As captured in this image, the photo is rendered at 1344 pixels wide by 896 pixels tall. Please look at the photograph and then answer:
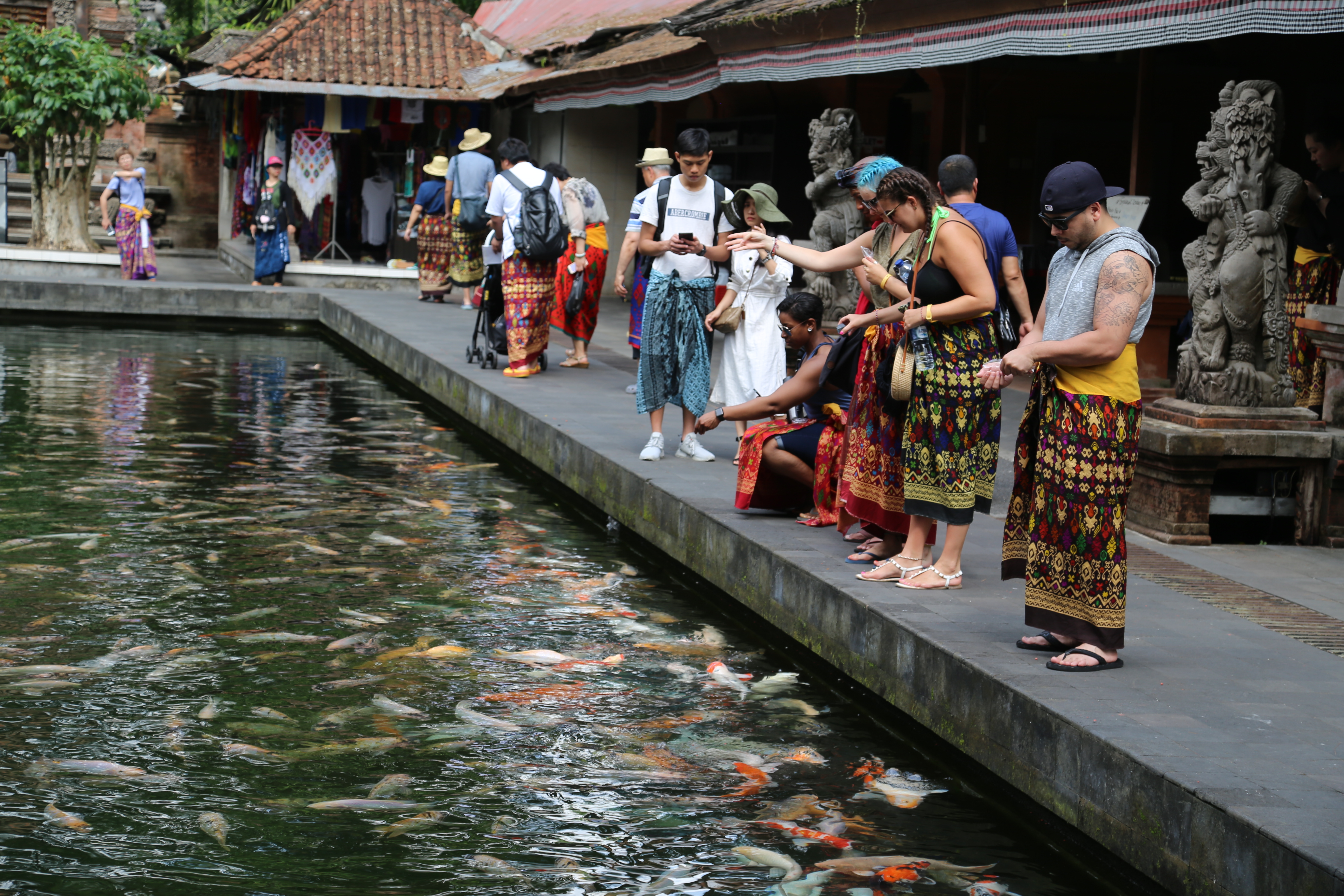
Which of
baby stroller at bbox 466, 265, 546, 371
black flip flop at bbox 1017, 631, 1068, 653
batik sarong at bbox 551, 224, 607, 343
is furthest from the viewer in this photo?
batik sarong at bbox 551, 224, 607, 343

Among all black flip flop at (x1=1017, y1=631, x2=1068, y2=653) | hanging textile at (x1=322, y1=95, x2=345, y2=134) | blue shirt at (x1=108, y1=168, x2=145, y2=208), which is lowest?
black flip flop at (x1=1017, y1=631, x2=1068, y2=653)

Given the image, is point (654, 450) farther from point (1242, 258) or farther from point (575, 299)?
Result: point (575, 299)

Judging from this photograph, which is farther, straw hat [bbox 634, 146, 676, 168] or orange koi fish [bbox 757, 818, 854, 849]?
straw hat [bbox 634, 146, 676, 168]

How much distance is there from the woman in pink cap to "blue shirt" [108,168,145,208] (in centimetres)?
145

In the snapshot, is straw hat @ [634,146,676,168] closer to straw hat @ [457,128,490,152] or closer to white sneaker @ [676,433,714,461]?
white sneaker @ [676,433,714,461]

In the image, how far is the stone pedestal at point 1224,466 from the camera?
7.54 meters

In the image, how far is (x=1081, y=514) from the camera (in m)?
4.96

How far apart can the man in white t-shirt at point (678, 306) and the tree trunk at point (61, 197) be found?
15.2 meters

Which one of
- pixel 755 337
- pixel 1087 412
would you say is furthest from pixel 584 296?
pixel 1087 412

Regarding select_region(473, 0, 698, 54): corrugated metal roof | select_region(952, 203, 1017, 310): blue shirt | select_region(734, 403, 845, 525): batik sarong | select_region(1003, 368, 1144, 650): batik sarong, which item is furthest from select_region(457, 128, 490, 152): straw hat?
select_region(1003, 368, 1144, 650): batik sarong

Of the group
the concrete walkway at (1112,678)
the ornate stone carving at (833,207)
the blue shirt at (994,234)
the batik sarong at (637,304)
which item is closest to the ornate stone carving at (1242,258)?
the concrete walkway at (1112,678)

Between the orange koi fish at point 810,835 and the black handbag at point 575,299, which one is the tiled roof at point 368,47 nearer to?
the black handbag at point 575,299

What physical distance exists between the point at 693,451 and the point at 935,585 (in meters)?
3.10

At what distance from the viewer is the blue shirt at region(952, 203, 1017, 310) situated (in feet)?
20.4
